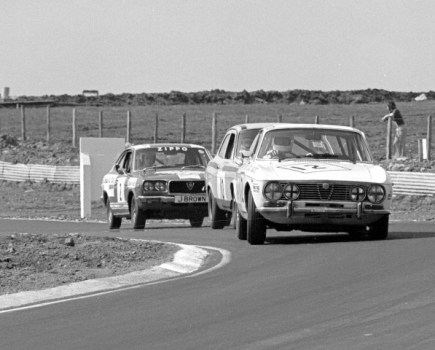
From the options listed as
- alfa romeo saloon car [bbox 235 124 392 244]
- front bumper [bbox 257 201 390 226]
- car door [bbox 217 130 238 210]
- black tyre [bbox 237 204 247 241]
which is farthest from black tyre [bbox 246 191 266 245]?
car door [bbox 217 130 238 210]

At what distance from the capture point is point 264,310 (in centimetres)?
972

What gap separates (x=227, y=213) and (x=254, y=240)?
386 centimetres

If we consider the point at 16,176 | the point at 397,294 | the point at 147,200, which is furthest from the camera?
the point at 16,176

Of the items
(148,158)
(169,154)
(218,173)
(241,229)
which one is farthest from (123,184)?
(241,229)

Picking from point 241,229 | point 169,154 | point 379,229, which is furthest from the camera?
point 169,154

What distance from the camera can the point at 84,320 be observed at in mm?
9492

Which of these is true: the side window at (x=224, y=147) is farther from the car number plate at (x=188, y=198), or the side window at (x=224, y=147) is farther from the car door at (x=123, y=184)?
the car door at (x=123, y=184)

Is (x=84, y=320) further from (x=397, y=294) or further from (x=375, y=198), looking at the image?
(x=375, y=198)

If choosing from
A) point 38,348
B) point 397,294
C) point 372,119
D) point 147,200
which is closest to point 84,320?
point 38,348

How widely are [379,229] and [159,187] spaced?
6291 mm

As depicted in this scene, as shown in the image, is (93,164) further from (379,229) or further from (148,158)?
(379,229)

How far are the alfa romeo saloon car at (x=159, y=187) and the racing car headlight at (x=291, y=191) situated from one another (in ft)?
Answer: 20.0

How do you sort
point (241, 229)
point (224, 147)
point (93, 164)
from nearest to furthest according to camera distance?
point (241, 229)
point (224, 147)
point (93, 164)

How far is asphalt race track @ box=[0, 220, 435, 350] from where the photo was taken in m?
8.41
